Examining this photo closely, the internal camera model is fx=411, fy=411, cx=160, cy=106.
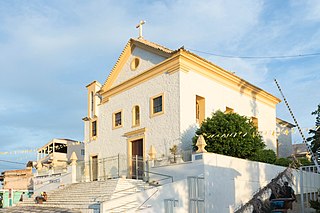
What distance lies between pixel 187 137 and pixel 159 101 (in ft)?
9.83

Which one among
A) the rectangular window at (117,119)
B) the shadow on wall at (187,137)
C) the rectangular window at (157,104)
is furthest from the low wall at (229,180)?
the rectangular window at (117,119)

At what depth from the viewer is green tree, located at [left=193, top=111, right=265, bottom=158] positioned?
801 inches

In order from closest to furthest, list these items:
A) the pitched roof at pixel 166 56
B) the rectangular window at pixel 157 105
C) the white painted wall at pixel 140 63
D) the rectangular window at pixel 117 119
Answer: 1. the pitched roof at pixel 166 56
2. the rectangular window at pixel 157 105
3. the white painted wall at pixel 140 63
4. the rectangular window at pixel 117 119

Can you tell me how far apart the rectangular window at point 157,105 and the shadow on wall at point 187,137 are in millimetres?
2004

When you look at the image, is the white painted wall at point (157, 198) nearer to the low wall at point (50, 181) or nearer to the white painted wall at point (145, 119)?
the white painted wall at point (145, 119)

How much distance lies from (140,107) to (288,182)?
9497 mm

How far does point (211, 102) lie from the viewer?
24062 millimetres

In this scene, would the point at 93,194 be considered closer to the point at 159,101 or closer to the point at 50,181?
the point at 159,101

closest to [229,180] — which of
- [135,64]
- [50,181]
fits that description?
[135,64]

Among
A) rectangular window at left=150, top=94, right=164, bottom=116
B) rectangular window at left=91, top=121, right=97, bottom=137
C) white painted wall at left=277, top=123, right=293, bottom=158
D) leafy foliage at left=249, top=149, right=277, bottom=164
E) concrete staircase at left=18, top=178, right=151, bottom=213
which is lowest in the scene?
concrete staircase at left=18, top=178, right=151, bottom=213

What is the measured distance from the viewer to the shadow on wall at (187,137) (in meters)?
21.8

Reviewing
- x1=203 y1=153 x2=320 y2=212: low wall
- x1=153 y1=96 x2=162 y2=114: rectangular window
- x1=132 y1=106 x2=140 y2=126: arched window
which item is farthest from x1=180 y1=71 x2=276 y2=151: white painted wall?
x1=132 y1=106 x2=140 y2=126: arched window

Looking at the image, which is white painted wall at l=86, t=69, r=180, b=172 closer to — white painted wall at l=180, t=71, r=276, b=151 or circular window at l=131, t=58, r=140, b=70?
white painted wall at l=180, t=71, r=276, b=151

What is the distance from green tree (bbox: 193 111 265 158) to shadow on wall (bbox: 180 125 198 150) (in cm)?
88
